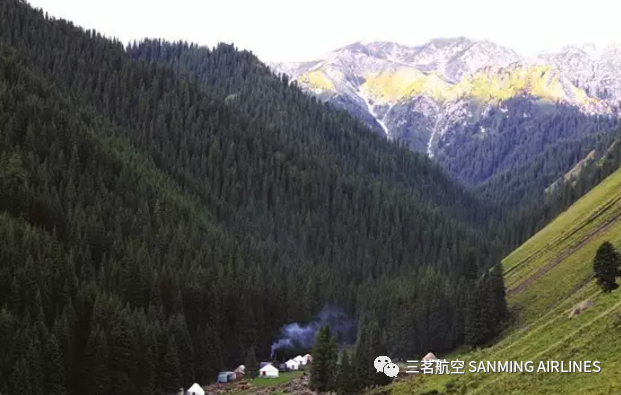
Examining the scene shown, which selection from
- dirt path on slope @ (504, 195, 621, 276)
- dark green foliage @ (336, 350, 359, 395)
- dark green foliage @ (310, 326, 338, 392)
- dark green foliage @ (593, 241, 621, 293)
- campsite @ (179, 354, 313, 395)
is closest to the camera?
dark green foliage @ (593, 241, 621, 293)

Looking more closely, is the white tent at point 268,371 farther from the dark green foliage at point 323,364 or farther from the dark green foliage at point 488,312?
the dark green foliage at point 488,312

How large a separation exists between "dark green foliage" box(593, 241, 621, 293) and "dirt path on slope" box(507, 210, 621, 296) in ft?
223

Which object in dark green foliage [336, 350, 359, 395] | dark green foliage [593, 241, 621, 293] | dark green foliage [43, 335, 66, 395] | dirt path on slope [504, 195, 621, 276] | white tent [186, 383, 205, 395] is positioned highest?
dirt path on slope [504, 195, 621, 276]

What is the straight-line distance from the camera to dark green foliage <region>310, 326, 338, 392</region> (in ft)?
429

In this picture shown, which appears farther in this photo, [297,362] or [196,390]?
[297,362]

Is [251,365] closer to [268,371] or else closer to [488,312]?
[268,371]

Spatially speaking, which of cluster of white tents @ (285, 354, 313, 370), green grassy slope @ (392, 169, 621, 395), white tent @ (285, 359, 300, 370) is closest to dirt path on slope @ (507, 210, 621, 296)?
green grassy slope @ (392, 169, 621, 395)

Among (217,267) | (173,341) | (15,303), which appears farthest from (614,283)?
(217,267)

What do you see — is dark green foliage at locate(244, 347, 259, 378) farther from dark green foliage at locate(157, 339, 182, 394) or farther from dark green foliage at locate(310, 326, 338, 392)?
dark green foliage at locate(310, 326, 338, 392)

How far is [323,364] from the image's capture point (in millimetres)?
132500

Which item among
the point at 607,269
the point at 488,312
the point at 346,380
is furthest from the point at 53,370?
the point at 488,312

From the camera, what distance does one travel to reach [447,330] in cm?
17850

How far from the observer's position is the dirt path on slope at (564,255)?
17112cm

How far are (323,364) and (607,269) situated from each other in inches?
2133
